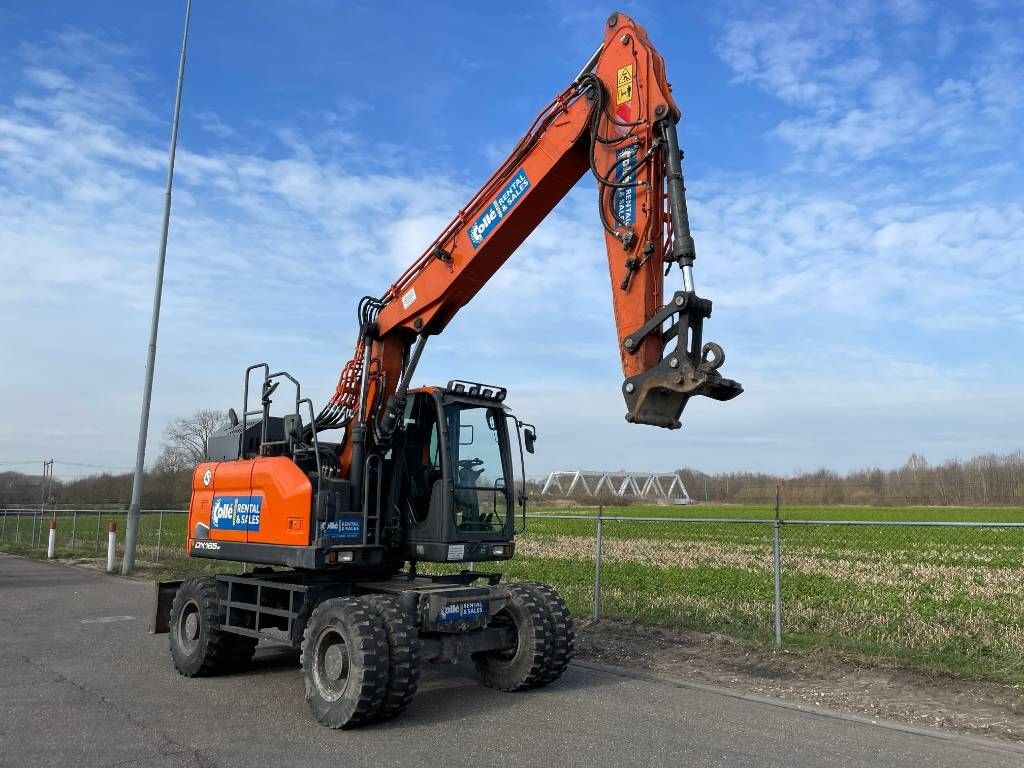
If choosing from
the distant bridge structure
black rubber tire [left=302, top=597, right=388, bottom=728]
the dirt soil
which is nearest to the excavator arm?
black rubber tire [left=302, top=597, right=388, bottom=728]

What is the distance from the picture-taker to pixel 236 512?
8.88m

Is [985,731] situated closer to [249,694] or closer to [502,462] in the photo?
[502,462]

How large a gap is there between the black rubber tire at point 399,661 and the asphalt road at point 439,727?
0.66 feet

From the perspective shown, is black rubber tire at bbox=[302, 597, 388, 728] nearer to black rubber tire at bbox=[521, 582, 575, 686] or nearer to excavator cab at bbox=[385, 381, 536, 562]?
excavator cab at bbox=[385, 381, 536, 562]

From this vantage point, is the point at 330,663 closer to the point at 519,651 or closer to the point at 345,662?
the point at 345,662

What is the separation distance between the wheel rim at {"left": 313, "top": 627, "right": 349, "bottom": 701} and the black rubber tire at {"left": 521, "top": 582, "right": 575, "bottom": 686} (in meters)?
1.90

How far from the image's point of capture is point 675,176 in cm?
677

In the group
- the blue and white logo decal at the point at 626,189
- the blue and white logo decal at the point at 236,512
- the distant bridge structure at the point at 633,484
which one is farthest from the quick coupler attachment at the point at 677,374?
the distant bridge structure at the point at 633,484

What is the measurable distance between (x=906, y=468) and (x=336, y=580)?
243 feet

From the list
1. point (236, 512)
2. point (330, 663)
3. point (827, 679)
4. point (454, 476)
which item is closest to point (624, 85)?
point (454, 476)

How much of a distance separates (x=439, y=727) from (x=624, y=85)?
18.8ft

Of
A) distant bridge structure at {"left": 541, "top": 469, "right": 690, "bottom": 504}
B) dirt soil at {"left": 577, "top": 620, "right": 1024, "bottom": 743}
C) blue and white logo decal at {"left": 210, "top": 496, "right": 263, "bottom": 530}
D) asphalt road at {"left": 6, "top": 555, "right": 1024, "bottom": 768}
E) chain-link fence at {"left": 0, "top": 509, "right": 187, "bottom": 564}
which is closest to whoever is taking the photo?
asphalt road at {"left": 6, "top": 555, "right": 1024, "bottom": 768}

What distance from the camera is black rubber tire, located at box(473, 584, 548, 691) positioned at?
7.71 metres

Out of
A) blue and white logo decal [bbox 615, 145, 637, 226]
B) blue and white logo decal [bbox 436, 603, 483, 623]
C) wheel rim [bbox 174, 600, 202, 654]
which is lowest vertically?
wheel rim [bbox 174, 600, 202, 654]
